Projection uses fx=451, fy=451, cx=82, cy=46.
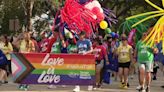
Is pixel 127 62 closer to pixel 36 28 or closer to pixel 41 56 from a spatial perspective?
pixel 41 56

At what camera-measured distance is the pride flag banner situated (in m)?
11.8

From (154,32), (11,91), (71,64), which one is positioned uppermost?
(154,32)

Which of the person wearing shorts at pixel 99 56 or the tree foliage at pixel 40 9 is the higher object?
the tree foliage at pixel 40 9

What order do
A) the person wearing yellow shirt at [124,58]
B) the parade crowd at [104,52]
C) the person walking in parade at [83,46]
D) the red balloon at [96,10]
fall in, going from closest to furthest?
the parade crowd at [104,52] → the person walking in parade at [83,46] → the red balloon at [96,10] → the person wearing yellow shirt at [124,58]

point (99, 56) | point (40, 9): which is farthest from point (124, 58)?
point (40, 9)

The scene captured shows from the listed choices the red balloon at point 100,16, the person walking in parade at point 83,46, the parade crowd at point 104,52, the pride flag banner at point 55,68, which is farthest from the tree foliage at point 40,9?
the pride flag banner at point 55,68

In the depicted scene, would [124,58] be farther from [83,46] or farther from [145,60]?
[83,46]

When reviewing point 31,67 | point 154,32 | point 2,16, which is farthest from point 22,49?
point 2,16

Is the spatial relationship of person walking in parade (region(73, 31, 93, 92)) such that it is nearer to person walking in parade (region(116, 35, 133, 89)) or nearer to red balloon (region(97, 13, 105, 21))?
red balloon (region(97, 13, 105, 21))

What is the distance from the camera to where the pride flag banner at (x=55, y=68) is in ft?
38.9

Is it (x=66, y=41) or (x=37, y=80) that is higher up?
(x=66, y=41)

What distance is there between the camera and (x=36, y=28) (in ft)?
149

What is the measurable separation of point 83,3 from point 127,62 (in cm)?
217

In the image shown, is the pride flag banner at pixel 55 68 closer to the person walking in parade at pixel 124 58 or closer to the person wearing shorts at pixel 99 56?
the person wearing shorts at pixel 99 56
